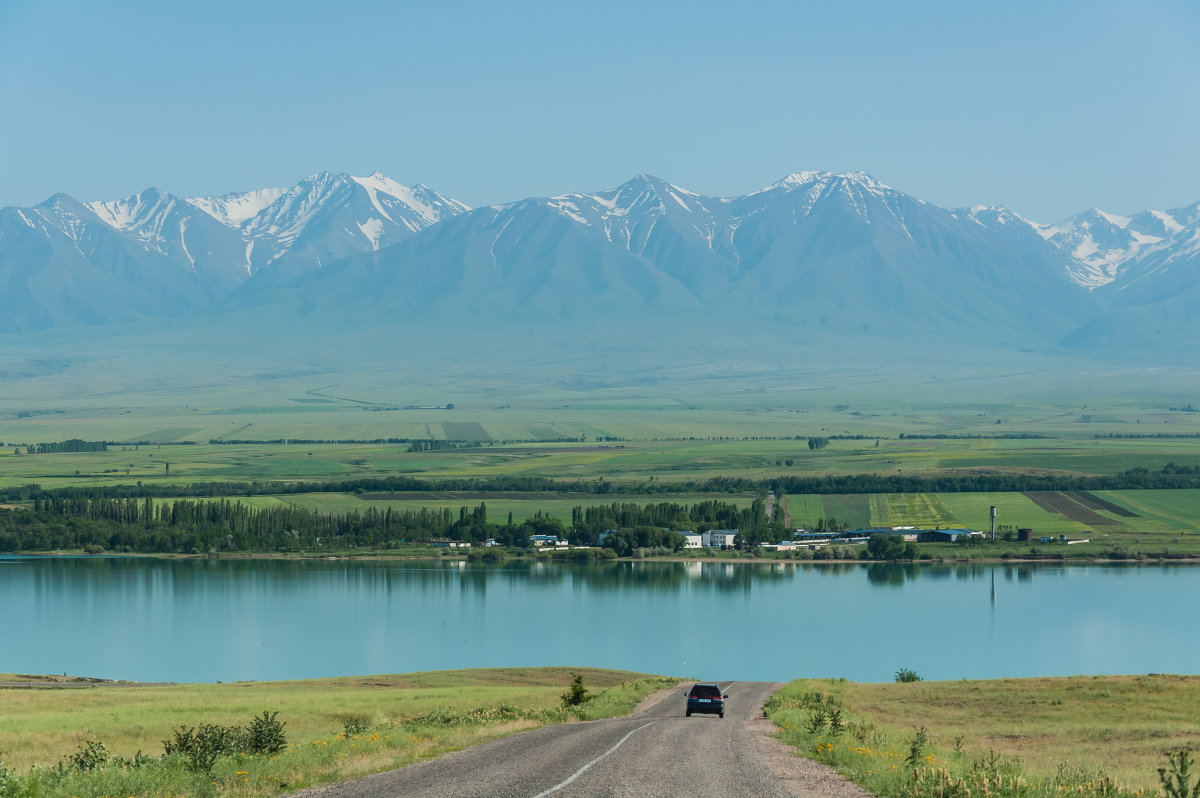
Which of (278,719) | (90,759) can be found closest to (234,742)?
(90,759)

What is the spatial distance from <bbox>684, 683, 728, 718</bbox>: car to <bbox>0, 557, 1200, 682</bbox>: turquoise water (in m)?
24.7

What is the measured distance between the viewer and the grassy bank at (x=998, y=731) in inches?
634

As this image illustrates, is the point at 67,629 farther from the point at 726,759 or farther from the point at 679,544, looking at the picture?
the point at 726,759

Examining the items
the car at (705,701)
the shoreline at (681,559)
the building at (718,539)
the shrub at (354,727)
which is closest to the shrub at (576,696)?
the car at (705,701)

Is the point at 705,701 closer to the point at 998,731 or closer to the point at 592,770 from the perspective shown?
the point at 998,731

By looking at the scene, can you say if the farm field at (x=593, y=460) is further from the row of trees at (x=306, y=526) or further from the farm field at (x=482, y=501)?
the row of trees at (x=306, y=526)

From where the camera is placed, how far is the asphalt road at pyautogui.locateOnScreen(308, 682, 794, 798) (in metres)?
Result: 14.9

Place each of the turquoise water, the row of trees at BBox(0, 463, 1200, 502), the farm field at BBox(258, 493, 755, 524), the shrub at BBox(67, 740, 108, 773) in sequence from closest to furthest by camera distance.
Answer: the shrub at BBox(67, 740, 108, 773) < the turquoise water < the farm field at BBox(258, 493, 755, 524) < the row of trees at BBox(0, 463, 1200, 502)

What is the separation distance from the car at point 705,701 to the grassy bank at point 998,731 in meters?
1.38

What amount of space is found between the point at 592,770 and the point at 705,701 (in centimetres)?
1328

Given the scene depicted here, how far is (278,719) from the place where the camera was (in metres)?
31.4

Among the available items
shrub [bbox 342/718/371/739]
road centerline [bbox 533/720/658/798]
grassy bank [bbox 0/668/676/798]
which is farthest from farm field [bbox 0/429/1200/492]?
road centerline [bbox 533/720/658/798]

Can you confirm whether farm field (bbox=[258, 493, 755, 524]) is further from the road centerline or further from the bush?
the road centerline

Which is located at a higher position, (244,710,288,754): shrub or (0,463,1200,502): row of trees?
(0,463,1200,502): row of trees
